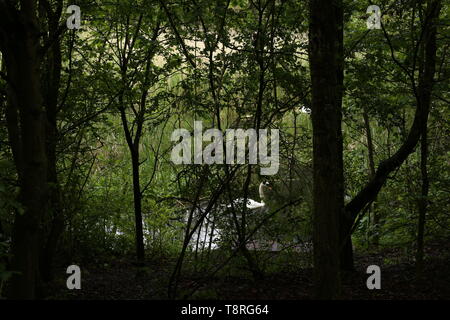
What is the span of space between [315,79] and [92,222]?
4.60m

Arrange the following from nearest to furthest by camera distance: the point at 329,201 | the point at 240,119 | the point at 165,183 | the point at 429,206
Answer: the point at 329,201
the point at 240,119
the point at 429,206
the point at 165,183

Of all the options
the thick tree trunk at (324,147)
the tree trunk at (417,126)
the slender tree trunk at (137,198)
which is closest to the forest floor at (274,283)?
the slender tree trunk at (137,198)

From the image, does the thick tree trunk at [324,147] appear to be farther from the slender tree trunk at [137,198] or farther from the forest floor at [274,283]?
the slender tree trunk at [137,198]

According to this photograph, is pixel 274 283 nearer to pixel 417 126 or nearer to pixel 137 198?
pixel 137 198

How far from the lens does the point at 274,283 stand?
5.55 m

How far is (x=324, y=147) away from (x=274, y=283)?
2.47 m

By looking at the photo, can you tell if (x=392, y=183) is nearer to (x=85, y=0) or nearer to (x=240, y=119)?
(x=240, y=119)

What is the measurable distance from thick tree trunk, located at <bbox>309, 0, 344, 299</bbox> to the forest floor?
1.56 meters

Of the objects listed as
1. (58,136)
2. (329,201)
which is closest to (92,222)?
(58,136)

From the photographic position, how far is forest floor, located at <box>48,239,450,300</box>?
511 centimetres

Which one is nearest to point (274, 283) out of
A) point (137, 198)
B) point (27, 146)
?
point (137, 198)

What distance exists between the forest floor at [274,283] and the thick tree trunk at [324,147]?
1.56m

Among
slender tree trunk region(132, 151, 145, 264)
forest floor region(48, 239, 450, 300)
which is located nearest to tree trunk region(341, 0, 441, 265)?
forest floor region(48, 239, 450, 300)

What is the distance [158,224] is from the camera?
307 inches
